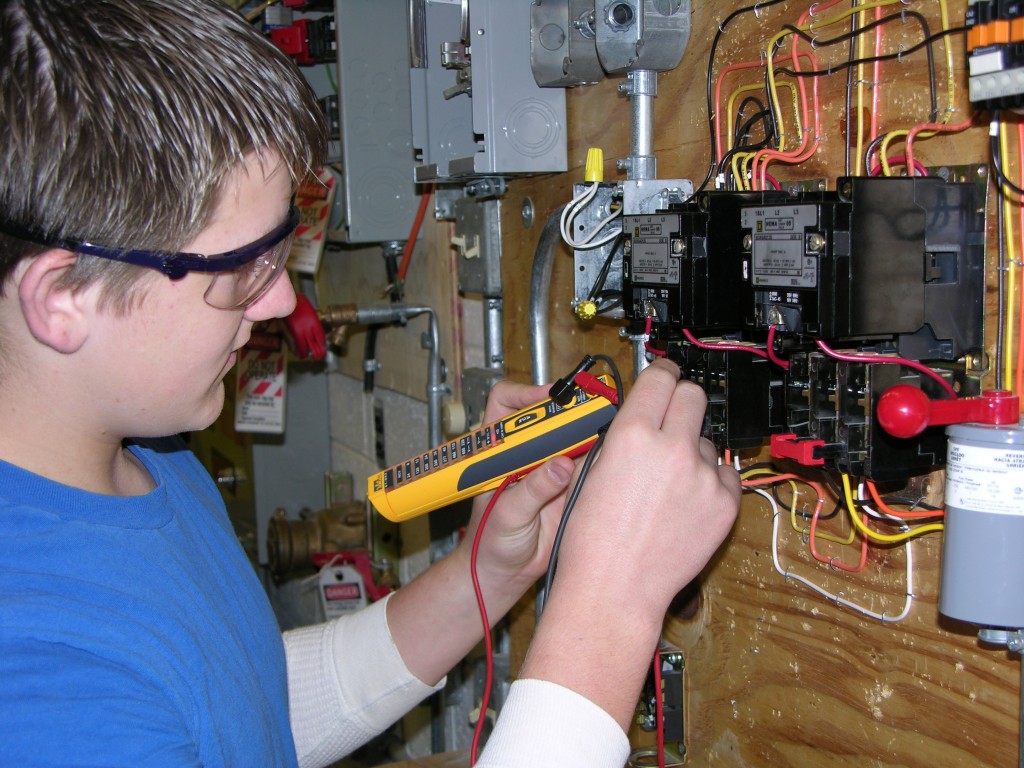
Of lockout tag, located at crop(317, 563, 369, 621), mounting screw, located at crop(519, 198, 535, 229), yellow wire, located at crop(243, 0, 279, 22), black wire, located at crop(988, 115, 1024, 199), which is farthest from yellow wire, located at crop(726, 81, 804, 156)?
lockout tag, located at crop(317, 563, 369, 621)

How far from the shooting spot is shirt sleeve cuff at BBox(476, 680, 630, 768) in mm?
769

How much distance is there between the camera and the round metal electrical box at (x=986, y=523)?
0.76 m

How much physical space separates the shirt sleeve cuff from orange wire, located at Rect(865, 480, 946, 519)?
1.12 ft

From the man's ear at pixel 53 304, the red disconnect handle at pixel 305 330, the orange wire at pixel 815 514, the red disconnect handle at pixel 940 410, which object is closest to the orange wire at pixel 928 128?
the red disconnect handle at pixel 940 410

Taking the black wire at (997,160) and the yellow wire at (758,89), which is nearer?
the black wire at (997,160)

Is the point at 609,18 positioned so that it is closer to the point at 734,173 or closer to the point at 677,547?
the point at 734,173

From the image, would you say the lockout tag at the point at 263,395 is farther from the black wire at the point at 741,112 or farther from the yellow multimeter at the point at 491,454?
the black wire at the point at 741,112

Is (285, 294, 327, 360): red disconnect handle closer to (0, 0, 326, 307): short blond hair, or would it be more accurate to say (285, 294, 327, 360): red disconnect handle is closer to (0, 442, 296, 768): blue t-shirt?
(0, 442, 296, 768): blue t-shirt

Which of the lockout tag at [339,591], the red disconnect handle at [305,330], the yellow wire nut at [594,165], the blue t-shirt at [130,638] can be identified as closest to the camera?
the blue t-shirt at [130,638]

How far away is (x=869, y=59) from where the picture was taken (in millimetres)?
911

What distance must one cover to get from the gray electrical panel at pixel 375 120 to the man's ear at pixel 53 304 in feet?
3.99

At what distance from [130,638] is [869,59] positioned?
0.86 metres

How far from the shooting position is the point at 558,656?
2.65 ft

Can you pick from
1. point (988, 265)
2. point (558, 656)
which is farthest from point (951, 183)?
point (558, 656)
